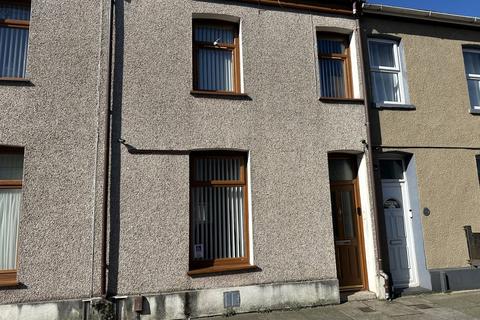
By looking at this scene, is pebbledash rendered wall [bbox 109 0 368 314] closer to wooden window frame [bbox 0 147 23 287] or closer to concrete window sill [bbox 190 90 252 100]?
concrete window sill [bbox 190 90 252 100]

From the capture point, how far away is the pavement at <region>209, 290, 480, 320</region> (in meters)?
6.10

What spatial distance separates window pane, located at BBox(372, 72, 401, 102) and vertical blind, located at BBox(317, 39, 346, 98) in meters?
0.85

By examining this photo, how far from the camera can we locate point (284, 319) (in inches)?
237

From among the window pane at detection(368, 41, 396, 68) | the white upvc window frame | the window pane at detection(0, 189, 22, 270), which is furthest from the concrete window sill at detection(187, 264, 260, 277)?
the window pane at detection(368, 41, 396, 68)

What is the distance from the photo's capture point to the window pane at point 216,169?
686 cm

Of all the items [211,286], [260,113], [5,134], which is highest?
[260,113]

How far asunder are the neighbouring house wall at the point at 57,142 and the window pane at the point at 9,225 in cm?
32

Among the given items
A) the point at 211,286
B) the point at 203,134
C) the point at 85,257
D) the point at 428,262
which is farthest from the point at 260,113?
the point at 428,262

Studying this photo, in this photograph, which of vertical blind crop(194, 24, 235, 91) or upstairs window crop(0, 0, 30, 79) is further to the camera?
vertical blind crop(194, 24, 235, 91)

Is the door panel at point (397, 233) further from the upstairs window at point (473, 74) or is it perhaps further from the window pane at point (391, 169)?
the upstairs window at point (473, 74)

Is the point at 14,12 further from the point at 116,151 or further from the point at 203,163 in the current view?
the point at 203,163

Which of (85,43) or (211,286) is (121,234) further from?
(85,43)

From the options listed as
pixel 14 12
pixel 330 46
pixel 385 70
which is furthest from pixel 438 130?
pixel 14 12

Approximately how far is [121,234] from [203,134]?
7.36ft
